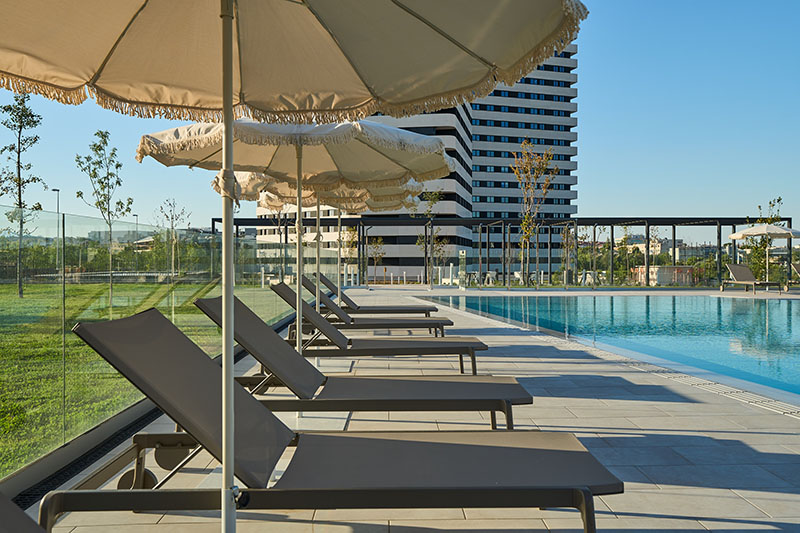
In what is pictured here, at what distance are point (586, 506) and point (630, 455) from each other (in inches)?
65.5

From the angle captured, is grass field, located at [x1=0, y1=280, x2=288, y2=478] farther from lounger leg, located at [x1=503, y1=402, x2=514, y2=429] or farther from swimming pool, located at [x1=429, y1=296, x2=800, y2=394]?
swimming pool, located at [x1=429, y1=296, x2=800, y2=394]

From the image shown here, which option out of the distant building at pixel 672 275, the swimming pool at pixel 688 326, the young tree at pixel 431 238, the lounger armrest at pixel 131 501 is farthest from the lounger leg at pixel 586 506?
the distant building at pixel 672 275

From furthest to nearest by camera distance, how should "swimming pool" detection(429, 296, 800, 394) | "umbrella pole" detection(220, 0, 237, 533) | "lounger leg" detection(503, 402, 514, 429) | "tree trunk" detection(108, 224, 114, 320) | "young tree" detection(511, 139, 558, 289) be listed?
"young tree" detection(511, 139, 558, 289) → "swimming pool" detection(429, 296, 800, 394) → "tree trunk" detection(108, 224, 114, 320) → "lounger leg" detection(503, 402, 514, 429) → "umbrella pole" detection(220, 0, 237, 533)

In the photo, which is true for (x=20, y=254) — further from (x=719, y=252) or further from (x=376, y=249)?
(x=376, y=249)

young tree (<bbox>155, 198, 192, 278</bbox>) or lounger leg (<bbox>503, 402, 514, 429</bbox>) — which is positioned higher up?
young tree (<bbox>155, 198, 192, 278</bbox>)

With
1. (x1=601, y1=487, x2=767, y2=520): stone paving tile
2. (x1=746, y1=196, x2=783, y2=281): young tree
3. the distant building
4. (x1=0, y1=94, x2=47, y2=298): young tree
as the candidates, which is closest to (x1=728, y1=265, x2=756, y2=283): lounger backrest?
(x1=746, y1=196, x2=783, y2=281): young tree

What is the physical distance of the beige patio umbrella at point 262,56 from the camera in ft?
6.70

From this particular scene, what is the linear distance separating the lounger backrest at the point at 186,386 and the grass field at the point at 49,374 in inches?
28.7

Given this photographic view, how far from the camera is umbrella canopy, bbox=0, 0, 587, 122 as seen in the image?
2180 mm

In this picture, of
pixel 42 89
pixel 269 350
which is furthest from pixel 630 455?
pixel 42 89

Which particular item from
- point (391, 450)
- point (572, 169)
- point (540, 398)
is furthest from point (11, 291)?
point (572, 169)

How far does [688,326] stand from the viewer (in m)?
11.4

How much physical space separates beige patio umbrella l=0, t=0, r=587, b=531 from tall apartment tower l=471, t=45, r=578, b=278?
62123mm

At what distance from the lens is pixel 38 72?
2596 mm
